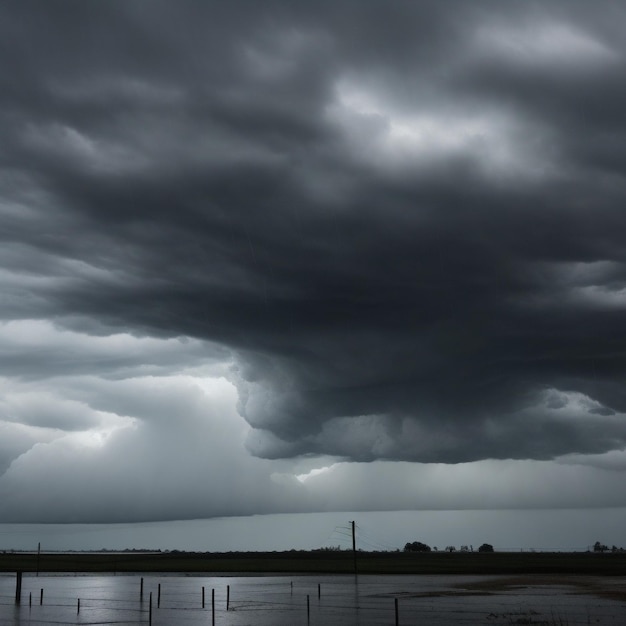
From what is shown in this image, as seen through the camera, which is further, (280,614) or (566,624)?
(280,614)

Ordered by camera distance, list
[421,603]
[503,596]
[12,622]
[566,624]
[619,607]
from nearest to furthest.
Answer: [566,624], [12,622], [619,607], [421,603], [503,596]

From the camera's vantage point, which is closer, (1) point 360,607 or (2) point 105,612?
(2) point 105,612

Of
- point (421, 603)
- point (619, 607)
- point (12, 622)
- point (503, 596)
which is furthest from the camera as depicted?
point (503, 596)

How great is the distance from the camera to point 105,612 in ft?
185

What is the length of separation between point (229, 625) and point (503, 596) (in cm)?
3483

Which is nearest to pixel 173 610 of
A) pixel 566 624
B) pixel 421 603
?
pixel 421 603

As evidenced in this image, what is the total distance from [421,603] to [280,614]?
15147 mm

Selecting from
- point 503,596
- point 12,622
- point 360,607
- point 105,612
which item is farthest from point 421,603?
point 12,622

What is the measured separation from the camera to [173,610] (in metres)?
58.5

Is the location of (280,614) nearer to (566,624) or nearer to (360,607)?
(360,607)

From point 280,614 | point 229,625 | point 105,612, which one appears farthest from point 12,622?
point 280,614

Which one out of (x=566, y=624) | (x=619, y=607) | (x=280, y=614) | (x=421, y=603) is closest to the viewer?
(x=566, y=624)

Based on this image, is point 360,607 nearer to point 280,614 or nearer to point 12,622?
point 280,614

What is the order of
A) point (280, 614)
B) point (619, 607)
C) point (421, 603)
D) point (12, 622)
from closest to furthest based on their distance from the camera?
1. point (12, 622)
2. point (280, 614)
3. point (619, 607)
4. point (421, 603)
